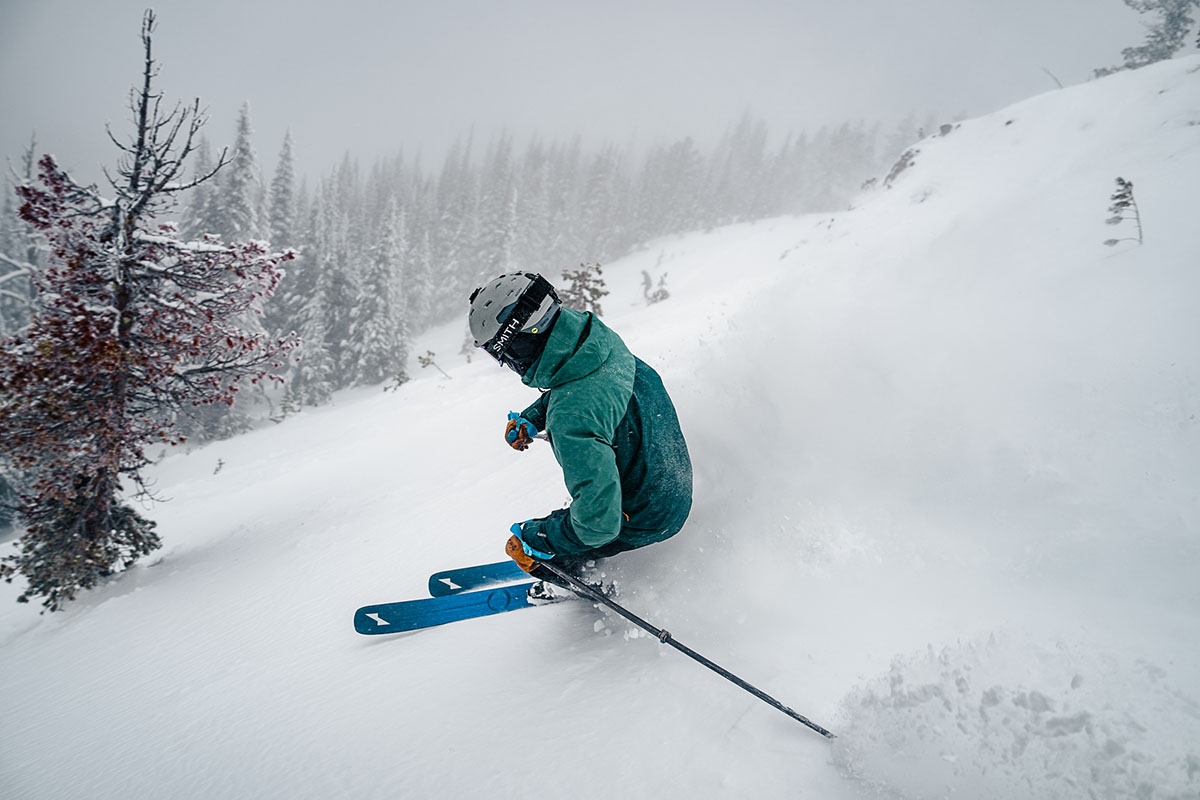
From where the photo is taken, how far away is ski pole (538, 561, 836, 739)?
229cm

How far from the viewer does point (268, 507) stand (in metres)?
9.91

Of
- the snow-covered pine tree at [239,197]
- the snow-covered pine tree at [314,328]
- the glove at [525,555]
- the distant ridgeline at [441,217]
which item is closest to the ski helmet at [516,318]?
the glove at [525,555]

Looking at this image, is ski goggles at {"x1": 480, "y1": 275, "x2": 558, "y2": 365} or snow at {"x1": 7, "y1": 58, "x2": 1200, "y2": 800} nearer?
snow at {"x1": 7, "y1": 58, "x2": 1200, "y2": 800}

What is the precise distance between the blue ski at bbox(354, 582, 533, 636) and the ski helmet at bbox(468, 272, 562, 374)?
2003 mm

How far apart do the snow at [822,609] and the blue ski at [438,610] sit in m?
0.11

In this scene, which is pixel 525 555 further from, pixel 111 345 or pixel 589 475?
pixel 111 345

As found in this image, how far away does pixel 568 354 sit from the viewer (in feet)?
8.78

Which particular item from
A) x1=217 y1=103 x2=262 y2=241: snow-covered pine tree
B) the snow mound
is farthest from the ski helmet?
x1=217 y1=103 x2=262 y2=241: snow-covered pine tree

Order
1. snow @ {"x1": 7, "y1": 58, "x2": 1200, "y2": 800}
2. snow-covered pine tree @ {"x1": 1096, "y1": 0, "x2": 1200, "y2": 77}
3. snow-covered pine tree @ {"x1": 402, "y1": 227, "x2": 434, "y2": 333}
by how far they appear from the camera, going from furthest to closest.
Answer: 1. snow-covered pine tree @ {"x1": 402, "y1": 227, "x2": 434, "y2": 333}
2. snow-covered pine tree @ {"x1": 1096, "y1": 0, "x2": 1200, "y2": 77}
3. snow @ {"x1": 7, "y1": 58, "x2": 1200, "y2": 800}

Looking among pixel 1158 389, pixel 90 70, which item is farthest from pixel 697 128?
pixel 1158 389

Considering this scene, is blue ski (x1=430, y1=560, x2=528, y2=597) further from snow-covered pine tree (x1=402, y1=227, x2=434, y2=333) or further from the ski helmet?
snow-covered pine tree (x1=402, y1=227, x2=434, y2=333)

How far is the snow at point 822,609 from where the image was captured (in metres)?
2.06

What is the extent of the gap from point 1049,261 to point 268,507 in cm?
1363

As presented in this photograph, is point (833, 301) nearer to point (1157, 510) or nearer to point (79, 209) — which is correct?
point (1157, 510)
